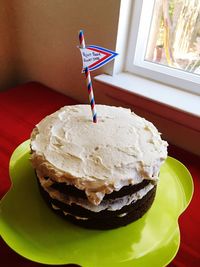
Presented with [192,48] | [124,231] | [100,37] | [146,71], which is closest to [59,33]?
[100,37]

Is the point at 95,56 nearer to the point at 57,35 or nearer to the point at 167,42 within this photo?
the point at 167,42

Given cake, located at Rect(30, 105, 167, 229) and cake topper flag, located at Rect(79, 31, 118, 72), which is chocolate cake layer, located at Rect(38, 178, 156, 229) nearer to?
cake, located at Rect(30, 105, 167, 229)

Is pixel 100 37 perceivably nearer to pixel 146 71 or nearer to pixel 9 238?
pixel 146 71

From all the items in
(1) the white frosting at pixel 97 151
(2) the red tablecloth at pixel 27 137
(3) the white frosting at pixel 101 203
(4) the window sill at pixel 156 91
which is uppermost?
(1) the white frosting at pixel 97 151

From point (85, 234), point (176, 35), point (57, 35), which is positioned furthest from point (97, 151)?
point (57, 35)

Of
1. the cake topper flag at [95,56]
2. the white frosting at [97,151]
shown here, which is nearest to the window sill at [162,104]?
the white frosting at [97,151]

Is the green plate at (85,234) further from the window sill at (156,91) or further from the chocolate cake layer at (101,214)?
the window sill at (156,91)
